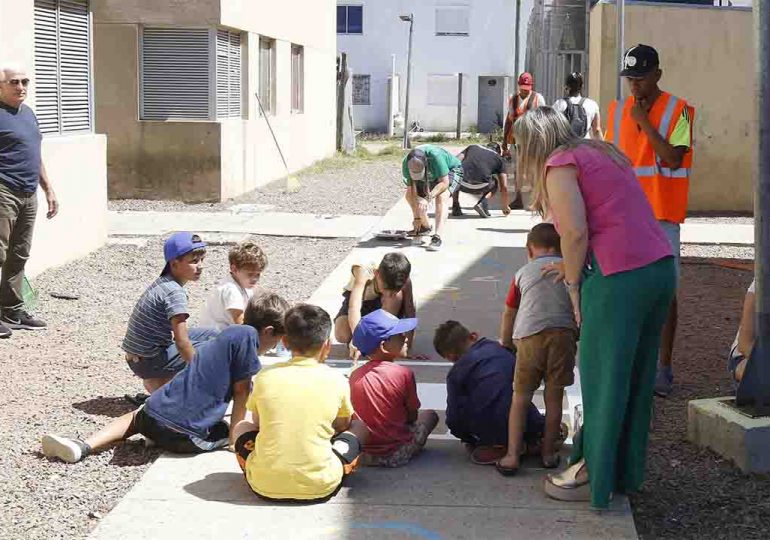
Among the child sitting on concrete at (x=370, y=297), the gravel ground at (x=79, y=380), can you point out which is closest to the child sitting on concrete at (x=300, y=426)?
the gravel ground at (x=79, y=380)

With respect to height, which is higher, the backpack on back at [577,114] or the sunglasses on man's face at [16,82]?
the sunglasses on man's face at [16,82]

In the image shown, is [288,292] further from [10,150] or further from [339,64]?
[339,64]

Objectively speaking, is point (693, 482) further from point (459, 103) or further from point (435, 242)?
point (459, 103)

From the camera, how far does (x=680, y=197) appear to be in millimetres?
6402

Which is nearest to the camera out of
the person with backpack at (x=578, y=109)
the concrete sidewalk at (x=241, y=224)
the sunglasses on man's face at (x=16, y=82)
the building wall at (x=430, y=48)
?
the sunglasses on man's face at (x=16, y=82)

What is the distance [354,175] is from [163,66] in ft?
22.1

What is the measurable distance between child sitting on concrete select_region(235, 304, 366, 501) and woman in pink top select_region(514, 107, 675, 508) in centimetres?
100

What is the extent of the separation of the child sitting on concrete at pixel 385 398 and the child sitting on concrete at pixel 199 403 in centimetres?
48

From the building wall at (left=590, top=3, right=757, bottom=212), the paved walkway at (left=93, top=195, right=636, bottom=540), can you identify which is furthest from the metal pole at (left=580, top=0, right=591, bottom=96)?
the paved walkway at (left=93, top=195, right=636, bottom=540)

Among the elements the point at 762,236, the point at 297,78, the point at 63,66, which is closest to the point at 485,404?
the point at 762,236

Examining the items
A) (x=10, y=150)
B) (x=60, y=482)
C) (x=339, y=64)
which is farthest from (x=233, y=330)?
(x=339, y=64)

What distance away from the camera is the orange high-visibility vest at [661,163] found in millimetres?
6320

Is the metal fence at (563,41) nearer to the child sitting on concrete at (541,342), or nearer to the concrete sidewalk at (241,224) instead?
the concrete sidewalk at (241,224)

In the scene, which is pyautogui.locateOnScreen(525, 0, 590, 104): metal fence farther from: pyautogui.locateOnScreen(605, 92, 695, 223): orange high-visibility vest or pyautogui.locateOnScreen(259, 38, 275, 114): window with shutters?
pyautogui.locateOnScreen(605, 92, 695, 223): orange high-visibility vest
